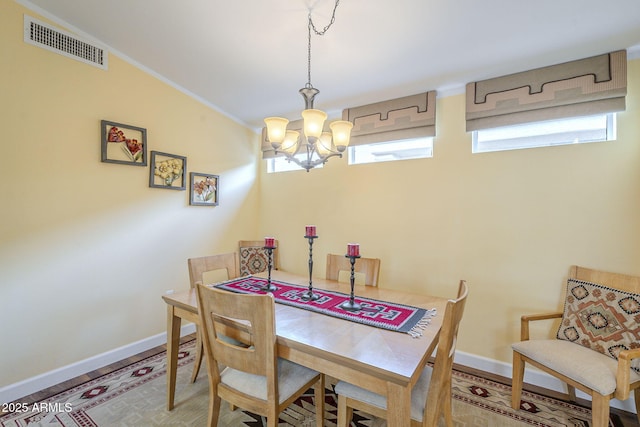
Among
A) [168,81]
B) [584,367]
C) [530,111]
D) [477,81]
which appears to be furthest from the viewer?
[168,81]

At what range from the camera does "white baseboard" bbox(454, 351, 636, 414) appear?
197 cm

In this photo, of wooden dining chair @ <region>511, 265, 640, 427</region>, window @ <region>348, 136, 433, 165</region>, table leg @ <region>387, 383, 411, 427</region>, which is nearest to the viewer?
table leg @ <region>387, 383, 411, 427</region>

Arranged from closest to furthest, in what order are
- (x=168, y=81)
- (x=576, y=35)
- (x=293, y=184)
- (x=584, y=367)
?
(x=584, y=367)
(x=576, y=35)
(x=168, y=81)
(x=293, y=184)

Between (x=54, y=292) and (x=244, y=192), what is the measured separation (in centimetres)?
205

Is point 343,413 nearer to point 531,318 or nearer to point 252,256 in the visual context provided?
point 531,318

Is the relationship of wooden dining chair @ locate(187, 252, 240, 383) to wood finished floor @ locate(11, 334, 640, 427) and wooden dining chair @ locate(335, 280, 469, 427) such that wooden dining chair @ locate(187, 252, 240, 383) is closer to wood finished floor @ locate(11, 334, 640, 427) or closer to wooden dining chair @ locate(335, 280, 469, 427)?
wood finished floor @ locate(11, 334, 640, 427)

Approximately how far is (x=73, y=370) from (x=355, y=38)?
3376 millimetres

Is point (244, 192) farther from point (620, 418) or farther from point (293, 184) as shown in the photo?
point (620, 418)

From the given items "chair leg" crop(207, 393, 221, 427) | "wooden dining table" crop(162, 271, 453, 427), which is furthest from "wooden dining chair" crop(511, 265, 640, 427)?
"chair leg" crop(207, 393, 221, 427)

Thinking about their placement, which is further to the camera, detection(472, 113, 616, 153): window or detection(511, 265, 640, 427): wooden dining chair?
detection(472, 113, 616, 153): window

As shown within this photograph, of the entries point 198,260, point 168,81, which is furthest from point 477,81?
point 168,81

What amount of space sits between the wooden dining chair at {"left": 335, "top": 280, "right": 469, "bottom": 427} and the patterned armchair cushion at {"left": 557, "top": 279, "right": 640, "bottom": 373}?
110 centimetres

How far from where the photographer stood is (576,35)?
183 centimetres

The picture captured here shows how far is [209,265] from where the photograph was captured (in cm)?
238
